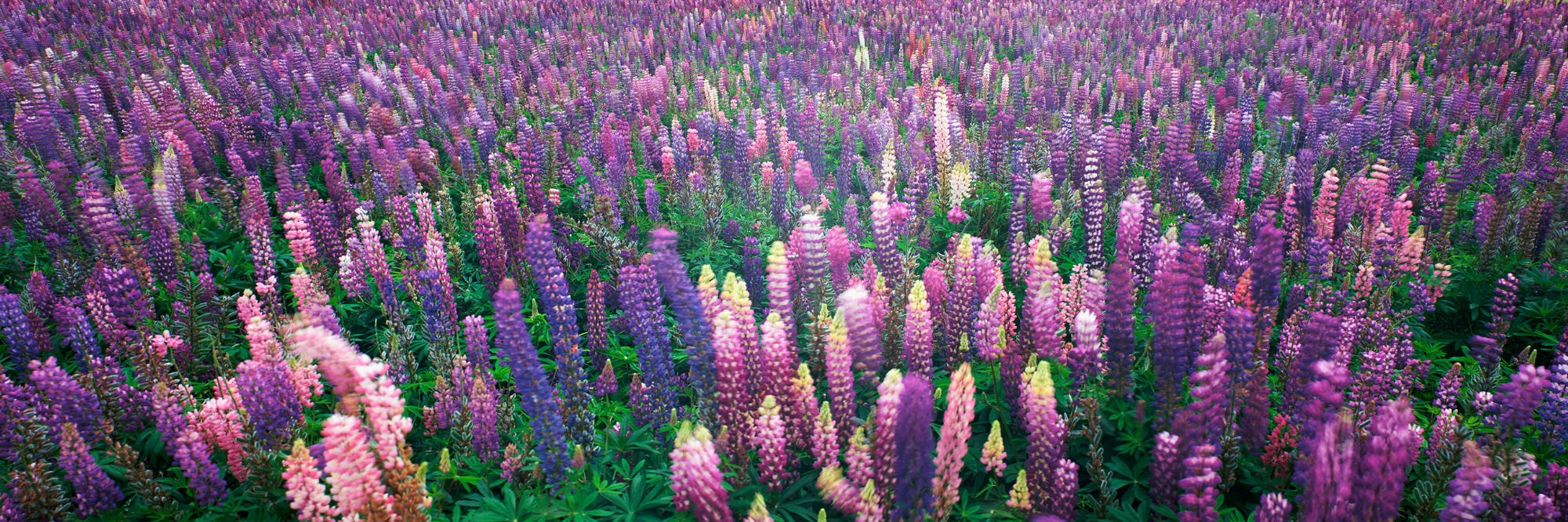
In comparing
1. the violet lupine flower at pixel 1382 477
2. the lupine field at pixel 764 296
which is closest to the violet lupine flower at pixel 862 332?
the lupine field at pixel 764 296

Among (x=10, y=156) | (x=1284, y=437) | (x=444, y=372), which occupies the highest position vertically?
(x=10, y=156)

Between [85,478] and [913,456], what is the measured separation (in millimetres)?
4231

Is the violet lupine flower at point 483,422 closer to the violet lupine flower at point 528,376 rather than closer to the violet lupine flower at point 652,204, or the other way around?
the violet lupine flower at point 528,376

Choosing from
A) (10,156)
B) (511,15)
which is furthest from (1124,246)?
(511,15)

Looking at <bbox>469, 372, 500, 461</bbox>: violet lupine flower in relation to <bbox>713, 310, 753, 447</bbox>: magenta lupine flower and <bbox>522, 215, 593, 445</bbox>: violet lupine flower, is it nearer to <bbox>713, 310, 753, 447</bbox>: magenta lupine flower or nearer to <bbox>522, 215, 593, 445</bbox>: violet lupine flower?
<bbox>522, 215, 593, 445</bbox>: violet lupine flower

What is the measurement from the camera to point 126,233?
6.43 meters

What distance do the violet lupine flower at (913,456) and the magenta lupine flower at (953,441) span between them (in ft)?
0.16

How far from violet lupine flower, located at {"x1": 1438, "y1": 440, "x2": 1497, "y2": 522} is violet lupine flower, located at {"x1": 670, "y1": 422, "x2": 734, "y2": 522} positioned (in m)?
3.04

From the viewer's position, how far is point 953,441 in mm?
3562

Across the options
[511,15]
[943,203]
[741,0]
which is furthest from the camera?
[741,0]

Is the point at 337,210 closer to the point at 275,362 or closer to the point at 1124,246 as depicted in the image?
the point at 275,362

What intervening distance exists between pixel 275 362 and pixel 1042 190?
19.2 ft

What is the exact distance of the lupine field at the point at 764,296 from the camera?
12.7 feet

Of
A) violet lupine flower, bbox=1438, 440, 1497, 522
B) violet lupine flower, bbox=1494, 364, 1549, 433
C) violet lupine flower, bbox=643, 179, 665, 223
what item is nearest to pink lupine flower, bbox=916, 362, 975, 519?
violet lupine flower, bbox=1438, 440, 1497, 522
